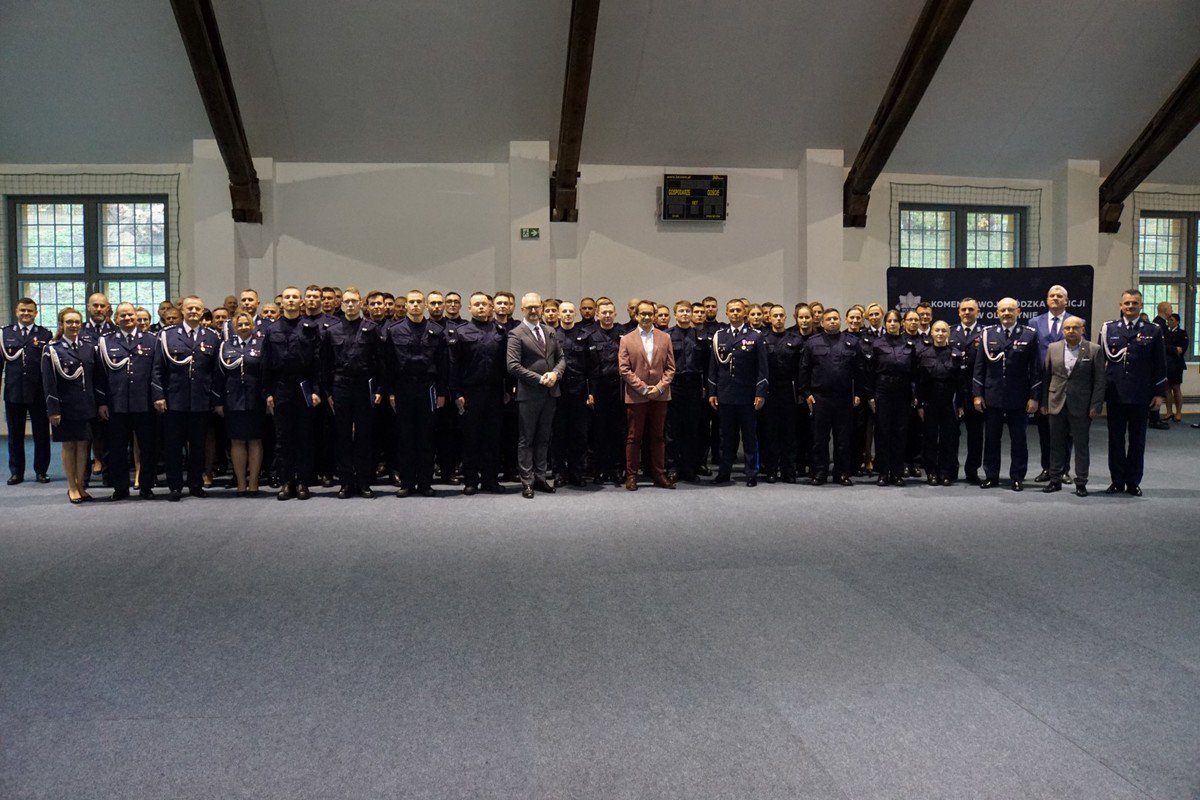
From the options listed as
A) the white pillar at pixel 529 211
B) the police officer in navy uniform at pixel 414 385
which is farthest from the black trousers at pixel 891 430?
the white pillar at pixel 529 211

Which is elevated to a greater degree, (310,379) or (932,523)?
(310,379)

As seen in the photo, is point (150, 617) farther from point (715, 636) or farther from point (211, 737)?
point (715, 636)

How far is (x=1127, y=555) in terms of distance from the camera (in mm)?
4477

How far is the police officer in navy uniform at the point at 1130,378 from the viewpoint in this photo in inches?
250

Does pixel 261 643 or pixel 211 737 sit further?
pixel 261 643

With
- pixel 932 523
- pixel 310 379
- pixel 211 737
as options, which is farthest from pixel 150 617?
pixel 932 523

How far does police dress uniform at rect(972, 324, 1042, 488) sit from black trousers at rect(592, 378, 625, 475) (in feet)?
9.23

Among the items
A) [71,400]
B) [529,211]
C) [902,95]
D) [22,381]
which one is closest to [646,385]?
[529,211]

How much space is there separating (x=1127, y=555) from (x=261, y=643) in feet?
13.6

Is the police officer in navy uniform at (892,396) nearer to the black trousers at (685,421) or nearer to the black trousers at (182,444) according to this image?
the black trousers at (685,421)

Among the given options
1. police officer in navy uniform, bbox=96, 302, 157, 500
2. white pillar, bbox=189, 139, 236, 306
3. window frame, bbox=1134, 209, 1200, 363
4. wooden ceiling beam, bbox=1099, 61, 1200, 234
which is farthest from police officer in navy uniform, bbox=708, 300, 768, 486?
window frame, bbox=1134, 209, 1200, 363

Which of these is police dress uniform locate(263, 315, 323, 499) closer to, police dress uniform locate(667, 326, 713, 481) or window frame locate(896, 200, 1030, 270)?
police dress uniform locate(667, 326, 713, 481)

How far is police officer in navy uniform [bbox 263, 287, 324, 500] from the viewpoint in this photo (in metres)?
6.15

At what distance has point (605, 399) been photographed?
7000 mm
